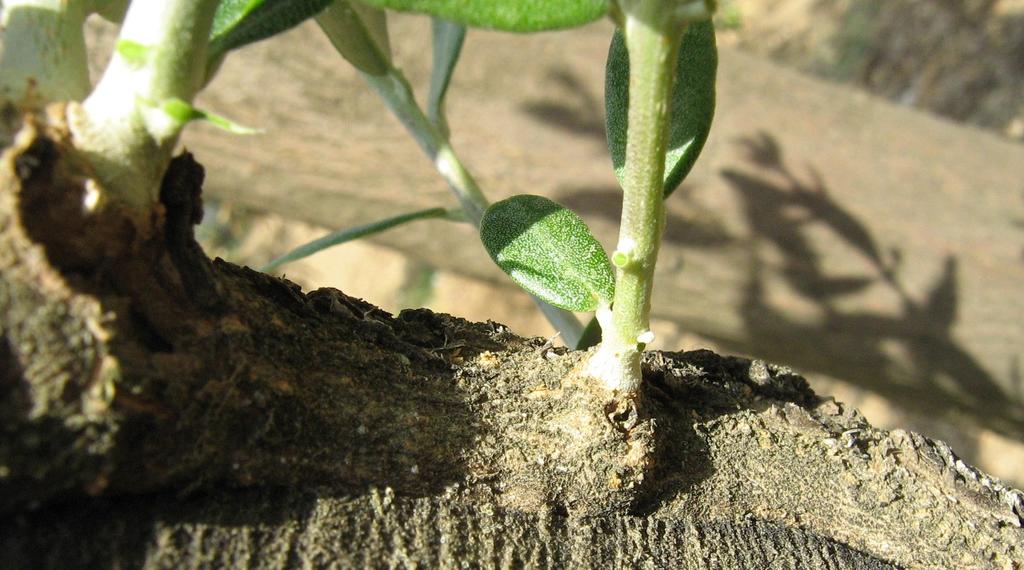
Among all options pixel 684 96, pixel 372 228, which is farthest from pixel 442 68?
pixel 684 96

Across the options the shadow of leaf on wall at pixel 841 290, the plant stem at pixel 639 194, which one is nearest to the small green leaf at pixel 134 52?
the plant stem at pixel 639 194

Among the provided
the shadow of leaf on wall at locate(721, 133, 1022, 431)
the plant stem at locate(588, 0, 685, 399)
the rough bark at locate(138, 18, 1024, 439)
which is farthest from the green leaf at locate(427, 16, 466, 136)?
the shadow of leaf on wall at locate(721, 133, 1022, 431)

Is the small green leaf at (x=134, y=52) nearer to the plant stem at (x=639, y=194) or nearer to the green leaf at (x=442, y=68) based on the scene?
the plant stem at (x=639, y=194)

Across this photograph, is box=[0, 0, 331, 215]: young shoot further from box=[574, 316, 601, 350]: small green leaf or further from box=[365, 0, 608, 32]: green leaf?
box=[574, 316, 601, 350]: small green leaf

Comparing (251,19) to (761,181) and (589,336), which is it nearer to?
(589,336)

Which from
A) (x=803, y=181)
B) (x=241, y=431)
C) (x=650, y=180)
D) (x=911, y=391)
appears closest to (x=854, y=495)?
(x=650, y=180)
